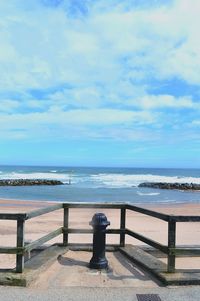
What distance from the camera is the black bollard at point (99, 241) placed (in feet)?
22.7

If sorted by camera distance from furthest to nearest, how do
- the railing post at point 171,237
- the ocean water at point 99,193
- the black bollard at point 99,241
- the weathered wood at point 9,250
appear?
the ocean water at point 99,193 → the black bollard at point 99,241 → the railing post at point 171,237 → the weathered wood at point 9,250

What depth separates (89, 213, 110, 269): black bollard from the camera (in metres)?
6.93

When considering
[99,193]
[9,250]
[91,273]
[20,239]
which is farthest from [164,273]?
[99,193]

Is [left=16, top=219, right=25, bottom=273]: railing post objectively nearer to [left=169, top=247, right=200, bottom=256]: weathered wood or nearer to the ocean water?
[left=169, top=247, right=200, bottom=256]: weathered wood

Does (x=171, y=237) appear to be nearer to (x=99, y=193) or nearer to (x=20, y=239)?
(x=20, y=239)

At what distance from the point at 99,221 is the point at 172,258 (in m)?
1.32

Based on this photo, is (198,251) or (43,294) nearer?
(43,294)

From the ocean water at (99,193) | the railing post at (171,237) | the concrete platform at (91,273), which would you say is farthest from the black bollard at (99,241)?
the ocean water at (99,193)

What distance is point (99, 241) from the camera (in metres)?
7.02

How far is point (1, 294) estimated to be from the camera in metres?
5.37

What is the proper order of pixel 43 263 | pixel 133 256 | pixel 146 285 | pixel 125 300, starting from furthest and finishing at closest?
pixel 133 256 < pixel 43 263 < pixel 146 285 < pixel 125 300

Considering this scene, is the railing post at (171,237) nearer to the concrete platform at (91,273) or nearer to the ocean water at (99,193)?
the concrete platform at (91,273)

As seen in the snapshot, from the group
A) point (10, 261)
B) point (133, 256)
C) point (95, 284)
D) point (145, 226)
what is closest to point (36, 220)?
point (145, 226)

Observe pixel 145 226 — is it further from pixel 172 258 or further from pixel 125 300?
pixel 125 300
